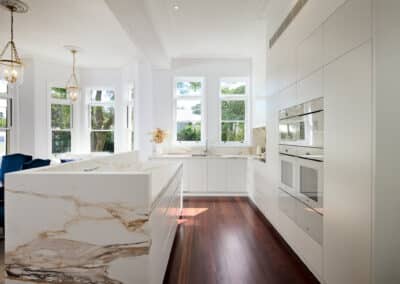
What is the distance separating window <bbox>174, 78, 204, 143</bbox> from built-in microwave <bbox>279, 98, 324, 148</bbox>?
3.10 meters

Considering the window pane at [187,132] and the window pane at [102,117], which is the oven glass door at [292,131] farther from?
the window pane at [102,117]

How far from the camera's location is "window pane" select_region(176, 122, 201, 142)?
5.91m

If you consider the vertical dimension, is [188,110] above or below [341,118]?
above

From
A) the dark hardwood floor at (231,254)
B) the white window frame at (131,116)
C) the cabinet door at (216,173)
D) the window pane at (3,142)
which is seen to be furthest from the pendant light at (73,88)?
the dark hardwood floor at (231,254)

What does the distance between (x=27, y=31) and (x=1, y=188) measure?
2773mm

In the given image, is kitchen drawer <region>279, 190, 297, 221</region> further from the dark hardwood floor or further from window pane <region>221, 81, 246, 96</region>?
window pane <region>221, 81, 246, 96</region>

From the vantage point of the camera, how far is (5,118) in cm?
537

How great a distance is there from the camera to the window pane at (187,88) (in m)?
5.94

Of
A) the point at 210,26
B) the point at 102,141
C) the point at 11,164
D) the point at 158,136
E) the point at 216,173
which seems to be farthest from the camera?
the point at 102,141

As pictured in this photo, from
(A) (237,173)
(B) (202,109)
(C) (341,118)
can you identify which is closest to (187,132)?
(B) (202,109)

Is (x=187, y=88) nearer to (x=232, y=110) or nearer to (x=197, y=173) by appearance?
(x=232, y=110)

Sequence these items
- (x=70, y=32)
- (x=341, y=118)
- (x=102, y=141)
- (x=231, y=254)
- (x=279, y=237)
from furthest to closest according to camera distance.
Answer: (x=102, y=141) < (x=70, y=32) < (x=279, y=237) < (x=231, y=254) < (x=341, y=118)

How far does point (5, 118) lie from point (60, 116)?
1072 mm

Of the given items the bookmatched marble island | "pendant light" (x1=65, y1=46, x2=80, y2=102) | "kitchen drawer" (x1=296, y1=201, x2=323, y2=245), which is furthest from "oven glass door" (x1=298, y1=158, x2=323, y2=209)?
"pendant light" (x1=65, y1=46, x2=80, y2=102)
